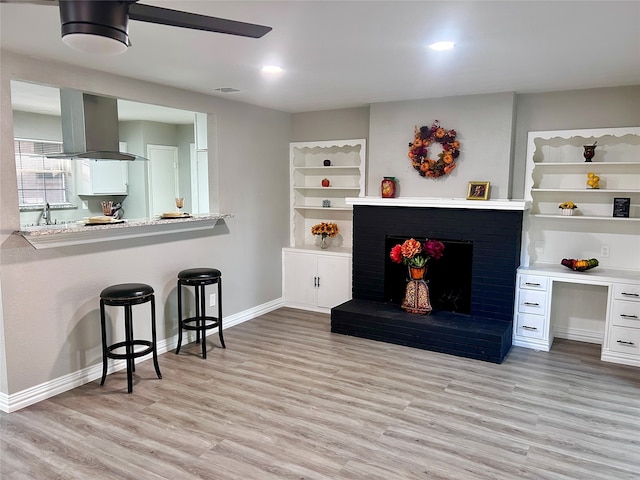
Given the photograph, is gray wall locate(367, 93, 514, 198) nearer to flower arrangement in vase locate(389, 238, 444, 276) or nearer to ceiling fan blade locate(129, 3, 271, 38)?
flower arrangement in vase locate(389, 238, 444, 276)

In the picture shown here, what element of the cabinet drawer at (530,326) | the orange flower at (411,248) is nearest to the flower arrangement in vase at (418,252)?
the orange flower at (411,248)

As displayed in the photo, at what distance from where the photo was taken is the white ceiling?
2.32 meters

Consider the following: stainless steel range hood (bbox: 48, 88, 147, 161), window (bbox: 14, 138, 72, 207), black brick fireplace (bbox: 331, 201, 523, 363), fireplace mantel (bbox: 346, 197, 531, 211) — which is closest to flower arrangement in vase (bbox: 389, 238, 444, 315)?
black brick fireplace (bbox: 331, 201, 523, 363)

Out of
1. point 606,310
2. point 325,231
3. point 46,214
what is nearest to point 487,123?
point 606,310

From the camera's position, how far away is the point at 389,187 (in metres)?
5.02

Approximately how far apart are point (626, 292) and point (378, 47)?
9.81 ft

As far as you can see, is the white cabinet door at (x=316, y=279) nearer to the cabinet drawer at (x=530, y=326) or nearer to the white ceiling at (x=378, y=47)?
the cabinet drawer at (x=530, y=326)

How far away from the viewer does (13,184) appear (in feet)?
10.2

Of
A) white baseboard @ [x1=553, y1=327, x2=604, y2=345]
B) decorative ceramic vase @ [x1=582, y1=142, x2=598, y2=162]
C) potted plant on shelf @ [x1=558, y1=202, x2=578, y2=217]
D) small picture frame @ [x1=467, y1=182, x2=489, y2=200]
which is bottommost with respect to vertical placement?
white baseboard @ [x1=553, y1=327, x2=604, y2=345]

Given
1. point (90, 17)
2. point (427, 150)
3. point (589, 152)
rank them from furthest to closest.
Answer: point (427, 150) → point (589, 152) → point (90, 17)

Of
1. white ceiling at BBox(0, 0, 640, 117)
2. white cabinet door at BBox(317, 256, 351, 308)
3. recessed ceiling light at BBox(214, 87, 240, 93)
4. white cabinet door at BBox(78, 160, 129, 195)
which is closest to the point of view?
white ceiling at BBox(0, 0, 640, 117)

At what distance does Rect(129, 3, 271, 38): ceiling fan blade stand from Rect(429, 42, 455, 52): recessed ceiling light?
148 centimetres

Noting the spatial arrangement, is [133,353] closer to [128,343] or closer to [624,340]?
[128,343]

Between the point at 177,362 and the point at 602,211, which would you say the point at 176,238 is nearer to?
the point at 177,362
